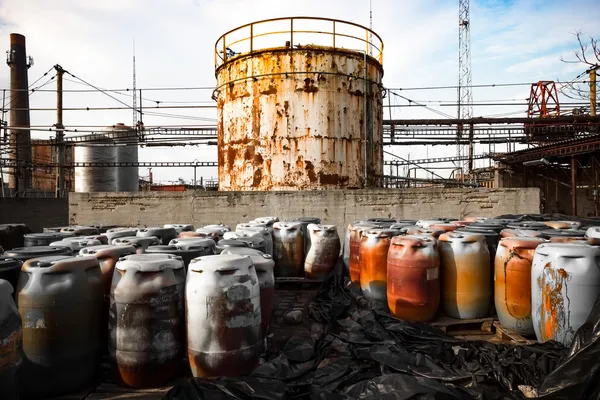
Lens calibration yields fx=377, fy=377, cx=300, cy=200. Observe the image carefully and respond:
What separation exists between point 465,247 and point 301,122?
23.3ft

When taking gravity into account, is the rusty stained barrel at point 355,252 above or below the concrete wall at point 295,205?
below

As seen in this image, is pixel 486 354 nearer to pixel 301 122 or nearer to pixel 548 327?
pixel 548 327

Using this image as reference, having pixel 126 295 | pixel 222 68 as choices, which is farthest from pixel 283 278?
pixel 222 68

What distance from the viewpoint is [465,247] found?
196 inches

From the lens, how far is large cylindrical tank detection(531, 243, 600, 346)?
145 inches

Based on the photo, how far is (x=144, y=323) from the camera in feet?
11.2

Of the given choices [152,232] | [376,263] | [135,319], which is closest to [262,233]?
[152,232]

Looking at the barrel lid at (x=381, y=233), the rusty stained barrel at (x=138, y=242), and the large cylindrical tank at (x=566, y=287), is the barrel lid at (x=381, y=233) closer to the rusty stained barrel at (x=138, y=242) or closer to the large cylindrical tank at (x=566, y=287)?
the large cylindrical tank at (x=566, y=287)

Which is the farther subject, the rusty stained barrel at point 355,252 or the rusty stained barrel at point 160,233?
the rusty stained barrel at point 355,252

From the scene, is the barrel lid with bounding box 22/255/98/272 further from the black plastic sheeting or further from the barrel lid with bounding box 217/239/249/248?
the barrel lid with bounding box 217/239/249/248

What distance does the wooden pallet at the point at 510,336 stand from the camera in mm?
4207

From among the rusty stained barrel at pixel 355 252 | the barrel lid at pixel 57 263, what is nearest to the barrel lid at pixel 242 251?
the barrel lid at pixel 57 263

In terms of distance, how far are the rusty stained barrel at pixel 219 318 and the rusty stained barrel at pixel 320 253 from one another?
3.84 m

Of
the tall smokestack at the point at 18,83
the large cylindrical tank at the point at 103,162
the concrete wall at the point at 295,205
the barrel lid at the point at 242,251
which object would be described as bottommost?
the barrel lid at the point at 242,251
